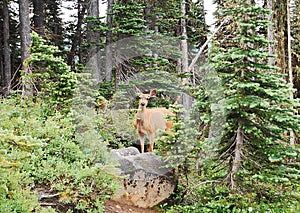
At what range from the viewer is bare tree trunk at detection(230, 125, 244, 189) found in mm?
5660

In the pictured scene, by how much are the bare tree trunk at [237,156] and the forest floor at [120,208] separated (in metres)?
2.00

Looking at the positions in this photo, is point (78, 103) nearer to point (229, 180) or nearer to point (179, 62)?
point (229, 180)

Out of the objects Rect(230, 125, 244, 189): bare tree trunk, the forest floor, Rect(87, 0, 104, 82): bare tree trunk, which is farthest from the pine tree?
Rect(87, 0, 104, 82): bare tree trunk

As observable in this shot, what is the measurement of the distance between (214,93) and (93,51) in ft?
28.5

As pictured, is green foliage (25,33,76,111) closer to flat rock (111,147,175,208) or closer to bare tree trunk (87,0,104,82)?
flat rock (111,147,175,208)

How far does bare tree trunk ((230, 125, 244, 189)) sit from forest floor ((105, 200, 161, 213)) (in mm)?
1999

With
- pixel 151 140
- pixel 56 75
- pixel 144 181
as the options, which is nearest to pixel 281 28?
pixel 151 140

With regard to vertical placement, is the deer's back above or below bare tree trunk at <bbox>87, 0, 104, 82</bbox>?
below

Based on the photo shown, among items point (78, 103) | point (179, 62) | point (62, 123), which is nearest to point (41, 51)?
point (78, 103)

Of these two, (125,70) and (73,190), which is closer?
(73,190)

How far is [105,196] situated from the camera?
5.43m

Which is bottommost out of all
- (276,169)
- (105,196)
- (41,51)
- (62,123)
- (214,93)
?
(105,196)

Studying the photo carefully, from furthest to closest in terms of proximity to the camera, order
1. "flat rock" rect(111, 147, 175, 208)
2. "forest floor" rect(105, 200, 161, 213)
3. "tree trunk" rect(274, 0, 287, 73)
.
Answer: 1. "tree trunk" rect(274, 0, 287, 73)
2. "flat rock" rect(111, 147, 175, 208)
3. "forest floor" rect(105, 200, 161, 213)

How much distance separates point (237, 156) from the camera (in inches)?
225
